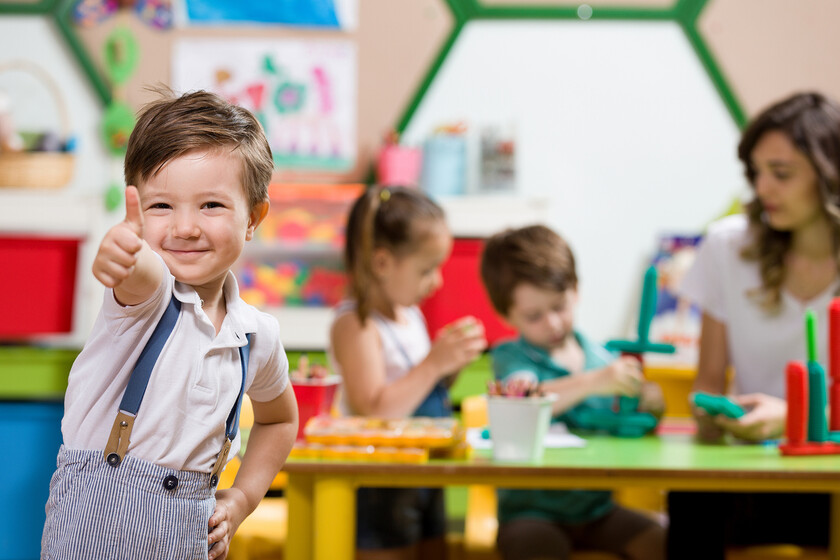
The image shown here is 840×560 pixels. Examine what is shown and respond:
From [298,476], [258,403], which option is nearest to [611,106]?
[298,476]

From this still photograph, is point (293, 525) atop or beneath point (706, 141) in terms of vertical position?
beneath

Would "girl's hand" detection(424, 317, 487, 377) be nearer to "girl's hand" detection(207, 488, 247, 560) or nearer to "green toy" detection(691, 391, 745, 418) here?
"green toy" detection(691, 391, 745, 418)

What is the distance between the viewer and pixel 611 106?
3035mm

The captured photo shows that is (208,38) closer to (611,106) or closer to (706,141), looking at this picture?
(611,106)

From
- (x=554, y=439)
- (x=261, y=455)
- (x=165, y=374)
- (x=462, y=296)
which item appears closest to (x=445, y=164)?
(x=462, y=296)

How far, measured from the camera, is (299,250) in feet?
9.25

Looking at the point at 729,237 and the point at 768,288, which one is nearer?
the point at 768,288

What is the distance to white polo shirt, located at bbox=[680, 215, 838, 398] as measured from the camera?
1.72 meters

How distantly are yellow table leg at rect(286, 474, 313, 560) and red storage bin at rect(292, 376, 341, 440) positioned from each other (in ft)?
0.41

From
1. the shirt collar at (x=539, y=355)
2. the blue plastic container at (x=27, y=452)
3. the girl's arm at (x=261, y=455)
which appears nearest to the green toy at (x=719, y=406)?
the shirt collar at (x=539, y=355)

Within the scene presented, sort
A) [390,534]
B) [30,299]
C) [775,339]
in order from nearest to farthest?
[390,534] < [775,339] < [30,299]

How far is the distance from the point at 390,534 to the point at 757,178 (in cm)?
107

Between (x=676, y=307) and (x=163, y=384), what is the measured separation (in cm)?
247

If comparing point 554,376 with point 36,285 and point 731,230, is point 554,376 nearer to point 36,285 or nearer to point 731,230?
point 731,230
